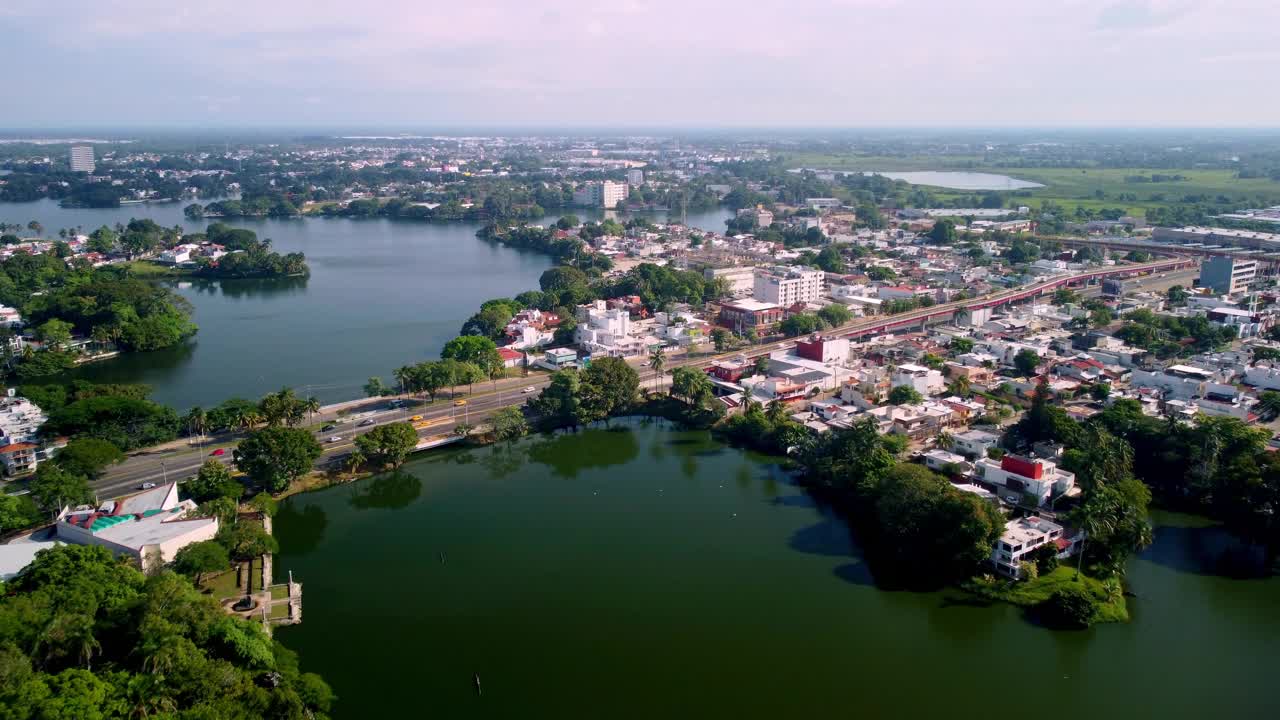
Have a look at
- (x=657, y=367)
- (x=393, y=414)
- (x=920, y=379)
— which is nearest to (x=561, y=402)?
(x=657, y=367)

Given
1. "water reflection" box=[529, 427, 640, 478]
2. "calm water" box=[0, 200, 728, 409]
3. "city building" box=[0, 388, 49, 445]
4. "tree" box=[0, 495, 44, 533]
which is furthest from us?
"calm water" box=[0, 200, 728, 409]

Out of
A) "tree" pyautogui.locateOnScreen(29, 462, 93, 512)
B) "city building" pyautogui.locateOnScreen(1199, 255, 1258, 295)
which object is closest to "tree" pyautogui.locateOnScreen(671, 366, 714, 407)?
"tree" pyautogui.locateOnScreen(29, 462, 93, 512)

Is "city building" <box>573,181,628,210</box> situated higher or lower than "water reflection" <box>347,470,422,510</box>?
higher

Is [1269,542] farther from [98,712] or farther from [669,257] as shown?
[669,257]

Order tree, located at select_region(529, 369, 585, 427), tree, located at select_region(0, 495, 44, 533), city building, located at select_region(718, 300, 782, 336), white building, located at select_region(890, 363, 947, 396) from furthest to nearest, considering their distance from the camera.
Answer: city building, located at select_region(718, 300, 782, 336), white building, located at select_region(890, 363, 947, 396), tree, located at select_region(529, 369, 585, 427), tree, located at select_region(0, 495, 44, 533)

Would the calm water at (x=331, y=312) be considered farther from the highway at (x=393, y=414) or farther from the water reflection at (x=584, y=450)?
the water reflection at (x=584, y=450)

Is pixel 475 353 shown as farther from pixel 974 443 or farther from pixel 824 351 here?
pixel 974 443

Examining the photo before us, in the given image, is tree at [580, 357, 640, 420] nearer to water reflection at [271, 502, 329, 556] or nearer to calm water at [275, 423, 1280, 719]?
calm water at [275, 423, 1280, 719]
